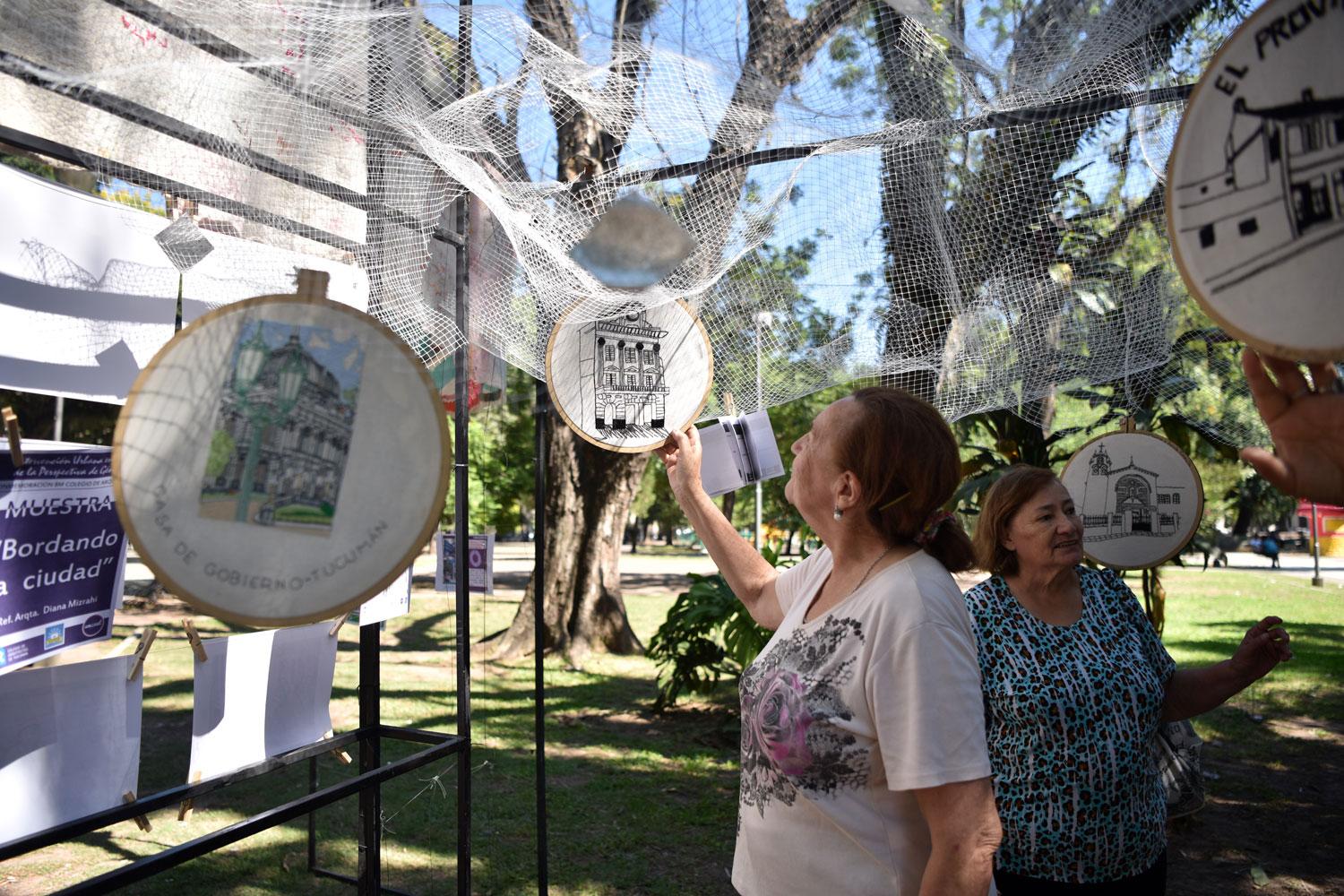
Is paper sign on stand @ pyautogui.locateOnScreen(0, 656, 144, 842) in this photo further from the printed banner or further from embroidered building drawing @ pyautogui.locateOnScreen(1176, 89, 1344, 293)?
embroidered building drawing @ pyautogui.locateOnScreen(1176, 89, 1344, 293)

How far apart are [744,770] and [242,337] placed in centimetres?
116

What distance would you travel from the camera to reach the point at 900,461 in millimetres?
1613

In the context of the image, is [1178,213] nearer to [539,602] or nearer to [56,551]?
[56,551]

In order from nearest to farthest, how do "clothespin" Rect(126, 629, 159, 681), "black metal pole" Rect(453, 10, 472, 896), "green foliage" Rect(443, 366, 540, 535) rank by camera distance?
"clothespin" Rect(126, 629, 159, 681) < "black metal pole" Rect(453, 10, 472, 896) < "green foliage" Rect(443, 366, 540, 535)

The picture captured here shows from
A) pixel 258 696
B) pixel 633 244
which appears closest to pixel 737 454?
pixel 633 244

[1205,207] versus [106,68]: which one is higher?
[106,68]

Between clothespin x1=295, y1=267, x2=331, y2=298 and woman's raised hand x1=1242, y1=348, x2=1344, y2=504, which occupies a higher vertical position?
clothespin x1=295, y1=267, x2=331, y2=298

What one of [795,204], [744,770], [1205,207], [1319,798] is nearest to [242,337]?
[744,770]

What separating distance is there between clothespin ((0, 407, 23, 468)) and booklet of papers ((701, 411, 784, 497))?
59.5 inches

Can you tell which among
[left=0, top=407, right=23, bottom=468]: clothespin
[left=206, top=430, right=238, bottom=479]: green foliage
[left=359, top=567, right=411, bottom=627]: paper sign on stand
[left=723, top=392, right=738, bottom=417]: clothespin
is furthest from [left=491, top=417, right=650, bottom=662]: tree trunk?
[left=206, top=430, right=238, bottom=479]: green foliage

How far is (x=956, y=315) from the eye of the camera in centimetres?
283

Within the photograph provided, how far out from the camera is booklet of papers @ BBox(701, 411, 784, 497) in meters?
2.43

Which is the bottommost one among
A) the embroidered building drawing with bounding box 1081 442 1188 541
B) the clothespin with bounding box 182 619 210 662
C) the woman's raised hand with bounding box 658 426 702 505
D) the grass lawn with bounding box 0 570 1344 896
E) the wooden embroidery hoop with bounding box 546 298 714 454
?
the grass lawn with bounding box 0 570 1344 896

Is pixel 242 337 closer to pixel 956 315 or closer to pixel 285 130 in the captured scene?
pixel 285 130
